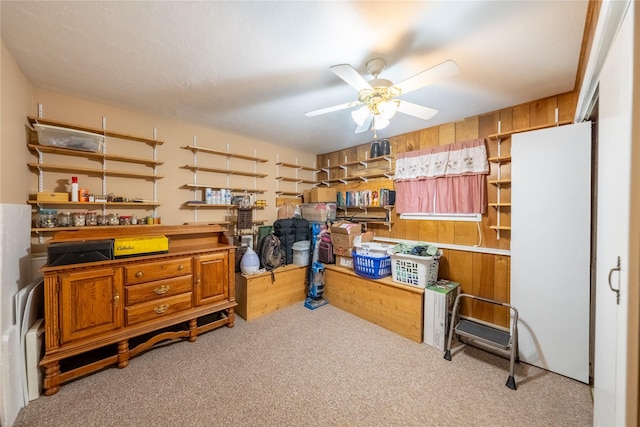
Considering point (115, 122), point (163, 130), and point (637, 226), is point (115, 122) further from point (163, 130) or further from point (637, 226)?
point (637, 226)

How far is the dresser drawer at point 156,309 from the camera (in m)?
2.11

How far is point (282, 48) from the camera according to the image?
1.65 m

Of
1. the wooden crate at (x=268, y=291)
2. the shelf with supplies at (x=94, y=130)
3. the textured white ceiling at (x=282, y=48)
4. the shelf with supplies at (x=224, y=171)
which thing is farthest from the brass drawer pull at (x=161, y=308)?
the textured white ceiling at (x=282, y=48)

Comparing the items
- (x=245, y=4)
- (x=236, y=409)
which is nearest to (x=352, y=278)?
(x=236, y=409)

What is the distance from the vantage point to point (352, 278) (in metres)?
3.11

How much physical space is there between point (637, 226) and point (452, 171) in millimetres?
2280

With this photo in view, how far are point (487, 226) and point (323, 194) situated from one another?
8.04ft

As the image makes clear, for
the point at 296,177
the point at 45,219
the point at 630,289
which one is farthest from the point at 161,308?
the point at 630,289

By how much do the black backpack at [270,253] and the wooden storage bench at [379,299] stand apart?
29.2 inches

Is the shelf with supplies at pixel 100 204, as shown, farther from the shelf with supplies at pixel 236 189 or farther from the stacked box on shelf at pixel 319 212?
the stacked box on shelf at pixel 319 212

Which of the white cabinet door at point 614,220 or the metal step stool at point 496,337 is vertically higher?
the white cabinet door at point 614,220

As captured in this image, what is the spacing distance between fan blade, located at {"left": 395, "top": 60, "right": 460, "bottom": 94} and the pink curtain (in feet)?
5.33

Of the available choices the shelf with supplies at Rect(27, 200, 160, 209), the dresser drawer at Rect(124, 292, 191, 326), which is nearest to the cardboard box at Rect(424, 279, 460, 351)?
the dresser drawer at Rect(124, 292, 191, 326)

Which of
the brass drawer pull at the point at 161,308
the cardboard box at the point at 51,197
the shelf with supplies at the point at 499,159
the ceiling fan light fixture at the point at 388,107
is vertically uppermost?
the ceiling fan light fixture at the point at 388,107
